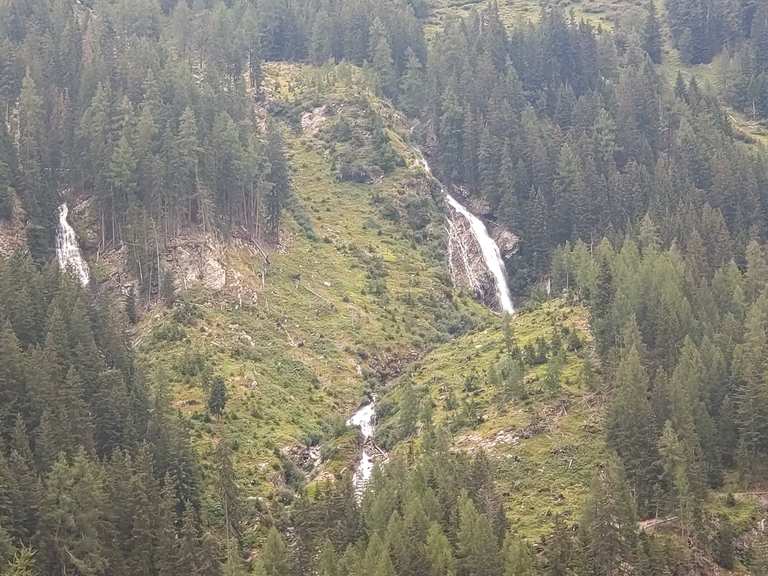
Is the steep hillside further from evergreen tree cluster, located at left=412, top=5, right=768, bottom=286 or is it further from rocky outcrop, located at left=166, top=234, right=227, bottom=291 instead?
evergreen tree cluster, located at left=412, top=5, right=768, bottom=286

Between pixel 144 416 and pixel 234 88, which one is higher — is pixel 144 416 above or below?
below

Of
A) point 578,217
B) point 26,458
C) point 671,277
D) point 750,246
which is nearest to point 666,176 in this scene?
point 578,217

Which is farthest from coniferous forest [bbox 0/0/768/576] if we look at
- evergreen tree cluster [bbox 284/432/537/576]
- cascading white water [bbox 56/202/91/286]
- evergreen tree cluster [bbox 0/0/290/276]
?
cascading white water [bbox 56/202/91/286]

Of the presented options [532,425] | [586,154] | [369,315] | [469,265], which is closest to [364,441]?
[532,425]

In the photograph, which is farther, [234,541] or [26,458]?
[234,541]

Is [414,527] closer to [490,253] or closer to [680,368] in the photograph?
[680,368]

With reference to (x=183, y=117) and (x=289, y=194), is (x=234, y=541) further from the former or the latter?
(x=289, y=194)
